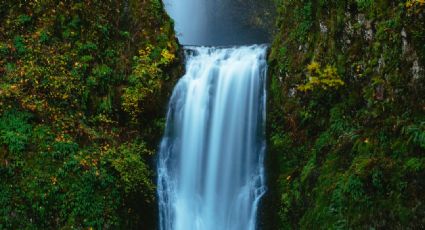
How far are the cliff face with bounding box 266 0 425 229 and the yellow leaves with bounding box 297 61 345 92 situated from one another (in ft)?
0.08

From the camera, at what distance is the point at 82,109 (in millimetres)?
11922

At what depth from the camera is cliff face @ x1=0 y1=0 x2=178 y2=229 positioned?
33.3ft

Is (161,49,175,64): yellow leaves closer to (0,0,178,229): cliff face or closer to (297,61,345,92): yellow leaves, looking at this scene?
(0,0,178,229): cliff face

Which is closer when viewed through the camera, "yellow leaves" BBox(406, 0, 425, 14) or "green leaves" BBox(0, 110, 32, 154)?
"yellow leaves" BBox(406, 0, 425, 14)

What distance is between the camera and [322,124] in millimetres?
10492

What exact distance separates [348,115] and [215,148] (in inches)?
141

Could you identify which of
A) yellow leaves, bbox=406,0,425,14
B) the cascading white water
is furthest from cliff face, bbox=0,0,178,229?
yellow leaves, bbox=406,0,425,14

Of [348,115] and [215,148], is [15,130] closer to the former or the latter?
[215,148]

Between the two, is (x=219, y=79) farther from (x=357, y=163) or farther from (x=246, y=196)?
(x=357, y=163)

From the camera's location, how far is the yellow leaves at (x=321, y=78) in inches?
405

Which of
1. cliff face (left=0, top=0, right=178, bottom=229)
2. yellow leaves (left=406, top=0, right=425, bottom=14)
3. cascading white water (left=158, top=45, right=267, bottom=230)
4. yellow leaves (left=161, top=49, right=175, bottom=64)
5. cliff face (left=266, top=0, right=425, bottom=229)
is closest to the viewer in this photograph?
cliff face (left=266, top=0, right=425, bottom=229)

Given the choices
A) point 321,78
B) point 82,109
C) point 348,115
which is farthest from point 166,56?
point 348,115

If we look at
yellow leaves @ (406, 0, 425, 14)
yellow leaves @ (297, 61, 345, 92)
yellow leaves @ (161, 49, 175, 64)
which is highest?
yellow leaves @ (406, 0, 425, 14)

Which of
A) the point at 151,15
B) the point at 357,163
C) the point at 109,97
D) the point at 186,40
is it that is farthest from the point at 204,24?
the point at 357,163
